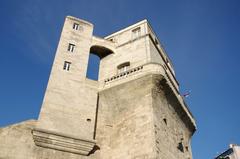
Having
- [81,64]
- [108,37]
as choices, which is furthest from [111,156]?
[108,37]

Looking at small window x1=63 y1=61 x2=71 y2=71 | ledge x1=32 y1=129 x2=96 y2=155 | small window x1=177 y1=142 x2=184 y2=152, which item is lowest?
ledge x1=32 y1=129 x2=96 y2=155

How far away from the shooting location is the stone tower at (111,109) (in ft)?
41.3

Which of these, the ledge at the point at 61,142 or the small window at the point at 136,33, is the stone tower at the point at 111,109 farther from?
the small window at the point at 136,33

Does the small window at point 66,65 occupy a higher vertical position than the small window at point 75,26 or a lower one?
lower

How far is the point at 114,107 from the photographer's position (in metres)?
15.3

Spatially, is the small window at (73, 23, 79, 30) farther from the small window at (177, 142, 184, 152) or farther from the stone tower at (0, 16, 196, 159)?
the small window at (177, 142, 184, 152)

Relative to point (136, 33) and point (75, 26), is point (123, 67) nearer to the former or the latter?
point (136, 33)

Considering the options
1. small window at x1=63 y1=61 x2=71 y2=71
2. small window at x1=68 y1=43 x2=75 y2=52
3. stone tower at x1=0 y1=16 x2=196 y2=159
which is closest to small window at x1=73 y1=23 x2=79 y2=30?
stone tower at x1=0 y1=16 x2=196 y2=159

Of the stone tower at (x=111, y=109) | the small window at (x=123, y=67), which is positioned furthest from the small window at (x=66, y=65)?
the small window at (x=123, y=67)

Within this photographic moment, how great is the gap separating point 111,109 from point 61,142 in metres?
3.79

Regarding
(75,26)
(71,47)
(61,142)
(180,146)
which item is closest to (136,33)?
(75,26)

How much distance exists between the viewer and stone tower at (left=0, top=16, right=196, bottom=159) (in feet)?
41.3

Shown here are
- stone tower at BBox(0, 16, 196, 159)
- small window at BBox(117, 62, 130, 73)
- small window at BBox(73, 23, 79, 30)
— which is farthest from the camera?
small window at BBox(73, 23, 79, 30)

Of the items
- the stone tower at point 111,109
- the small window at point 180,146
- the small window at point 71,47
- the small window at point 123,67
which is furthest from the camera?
the small window at point 123,67
